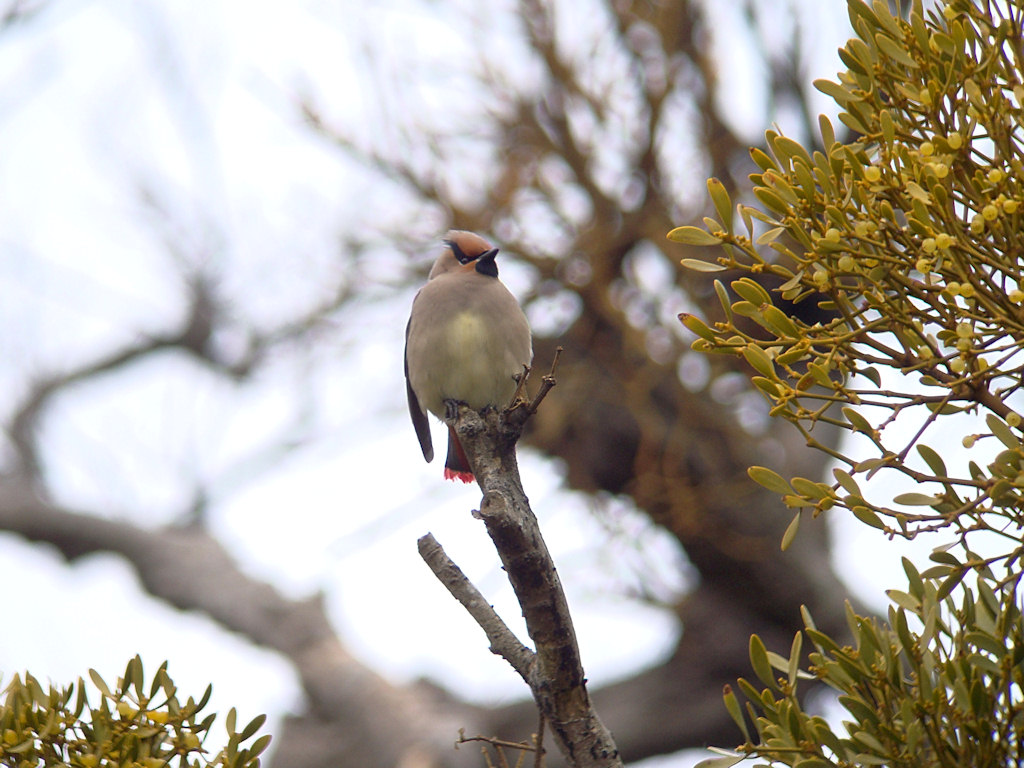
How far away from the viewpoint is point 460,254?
15.3 ft

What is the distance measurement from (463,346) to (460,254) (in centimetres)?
92

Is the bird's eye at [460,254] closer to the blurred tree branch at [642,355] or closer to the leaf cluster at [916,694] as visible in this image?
the blurred tree branch at [642,355]

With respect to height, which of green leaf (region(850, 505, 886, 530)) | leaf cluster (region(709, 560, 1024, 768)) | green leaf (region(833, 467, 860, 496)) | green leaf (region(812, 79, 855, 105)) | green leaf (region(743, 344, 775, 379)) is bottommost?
leaf cluster (region(709, 560, 1024, 768))

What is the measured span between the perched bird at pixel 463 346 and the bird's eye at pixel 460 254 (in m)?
0.39

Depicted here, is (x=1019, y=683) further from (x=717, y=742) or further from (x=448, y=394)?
(x=717, y=742)

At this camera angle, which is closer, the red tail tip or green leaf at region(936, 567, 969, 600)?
green leaf at region(936, 567, 969, 600)

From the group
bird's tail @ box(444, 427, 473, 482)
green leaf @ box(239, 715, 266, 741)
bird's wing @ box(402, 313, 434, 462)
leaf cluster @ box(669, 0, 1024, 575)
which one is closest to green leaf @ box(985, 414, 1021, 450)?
leaf cluster @ box(669, 0, 1024, 575)

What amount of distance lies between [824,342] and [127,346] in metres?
7.44

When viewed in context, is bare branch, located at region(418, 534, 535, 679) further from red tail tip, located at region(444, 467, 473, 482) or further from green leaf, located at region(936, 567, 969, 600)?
red tail tip, located at region(444, 467, 473, 482)

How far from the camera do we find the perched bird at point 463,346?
12.6ft

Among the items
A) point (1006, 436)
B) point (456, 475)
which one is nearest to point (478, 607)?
point (1006, 436)

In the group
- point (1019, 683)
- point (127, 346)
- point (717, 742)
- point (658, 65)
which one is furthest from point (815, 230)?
point (127, 346)

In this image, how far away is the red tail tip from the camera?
4.19m

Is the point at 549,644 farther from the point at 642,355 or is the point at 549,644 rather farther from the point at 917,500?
the point at 642,355
